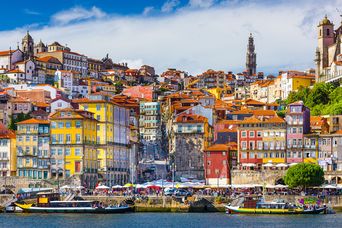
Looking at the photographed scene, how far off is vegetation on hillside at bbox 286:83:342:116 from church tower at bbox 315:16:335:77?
39.1 ft

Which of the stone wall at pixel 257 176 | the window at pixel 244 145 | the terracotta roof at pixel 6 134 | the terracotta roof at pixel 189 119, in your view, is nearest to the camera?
the stone wall at pixel 257 176

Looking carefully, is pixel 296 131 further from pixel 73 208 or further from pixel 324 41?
pixel 324 41

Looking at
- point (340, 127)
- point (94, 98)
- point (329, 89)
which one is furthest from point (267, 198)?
point (329, 89)

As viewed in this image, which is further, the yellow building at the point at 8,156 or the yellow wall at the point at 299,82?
the yellow wall at the point at 299,82

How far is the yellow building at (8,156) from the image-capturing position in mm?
90750

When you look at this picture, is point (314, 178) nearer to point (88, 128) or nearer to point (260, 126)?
point (260, 126)

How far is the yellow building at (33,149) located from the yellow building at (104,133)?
5.05m

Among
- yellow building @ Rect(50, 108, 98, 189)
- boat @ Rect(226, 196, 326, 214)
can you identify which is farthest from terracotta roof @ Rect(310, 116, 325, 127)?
yellow building @ Rect(50, 108, 98, 189)

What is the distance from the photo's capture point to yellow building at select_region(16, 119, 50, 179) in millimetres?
88125

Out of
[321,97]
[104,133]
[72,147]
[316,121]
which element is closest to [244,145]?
[316,121]

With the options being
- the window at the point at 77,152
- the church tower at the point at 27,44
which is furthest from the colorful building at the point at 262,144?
the church tower at the point at 27,44

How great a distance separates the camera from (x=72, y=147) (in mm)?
87312

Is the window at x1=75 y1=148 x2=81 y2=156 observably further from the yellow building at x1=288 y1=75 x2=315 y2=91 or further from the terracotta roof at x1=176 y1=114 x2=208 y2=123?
the yellow building at x1=288 y1=75 x2=315 y2=91

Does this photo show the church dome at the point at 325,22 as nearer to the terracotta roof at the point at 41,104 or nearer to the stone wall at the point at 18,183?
the terracotta roof at the point at 41,104
